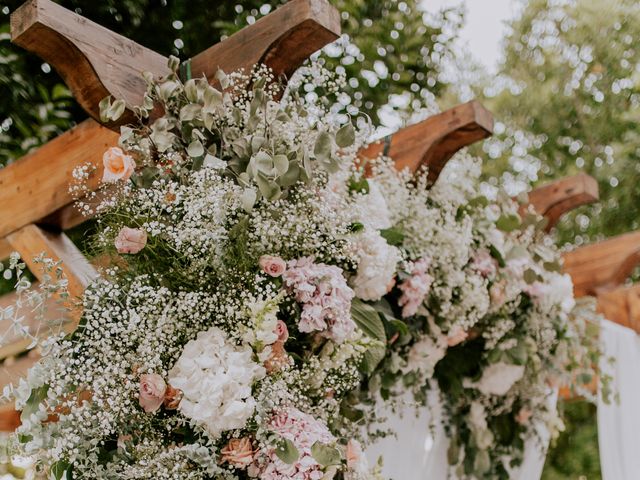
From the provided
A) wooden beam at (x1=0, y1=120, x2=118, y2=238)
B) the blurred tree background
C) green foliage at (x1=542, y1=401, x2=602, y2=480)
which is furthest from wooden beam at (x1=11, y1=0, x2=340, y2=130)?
green foliage at (x1=542, y1=401, x2=602, y2=480)

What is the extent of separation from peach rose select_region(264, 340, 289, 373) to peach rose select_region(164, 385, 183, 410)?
174 mm

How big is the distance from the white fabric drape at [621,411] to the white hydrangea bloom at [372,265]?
165cm

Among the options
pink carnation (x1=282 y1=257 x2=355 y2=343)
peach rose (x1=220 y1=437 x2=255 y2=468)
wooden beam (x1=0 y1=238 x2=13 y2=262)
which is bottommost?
peach rose (x1=220 y1=437 x2=255 y2=468)

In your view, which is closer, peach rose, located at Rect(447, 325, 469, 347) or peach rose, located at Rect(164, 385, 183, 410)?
peach rose, located at Rect(164, 385, 183, 410)

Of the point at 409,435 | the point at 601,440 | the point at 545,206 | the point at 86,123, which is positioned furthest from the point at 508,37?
the point at 86,123

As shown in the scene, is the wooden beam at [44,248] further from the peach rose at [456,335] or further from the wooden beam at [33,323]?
the peach rose at [456,335]

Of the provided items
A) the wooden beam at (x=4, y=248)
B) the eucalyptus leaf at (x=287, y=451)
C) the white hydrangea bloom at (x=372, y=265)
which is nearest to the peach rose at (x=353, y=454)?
the eucalyptus leaf at (x=287, y=451)

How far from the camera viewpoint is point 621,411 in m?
3.19

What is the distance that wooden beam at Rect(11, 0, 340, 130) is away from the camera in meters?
1.56

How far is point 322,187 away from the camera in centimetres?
174

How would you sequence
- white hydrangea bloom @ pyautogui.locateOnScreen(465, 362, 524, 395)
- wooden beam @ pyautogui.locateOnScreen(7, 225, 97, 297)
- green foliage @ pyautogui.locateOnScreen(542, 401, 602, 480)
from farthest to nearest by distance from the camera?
1. green foliage @ pyautogui.locateOnScreen(542, 401, 602, 480)
2. white hydrangea bloom @ pyautogui.locateOnScreen(465, 362, 524, 395)
3. wooden beam @ pyautogui.locateOnScreen(7, 225, 97, 297)

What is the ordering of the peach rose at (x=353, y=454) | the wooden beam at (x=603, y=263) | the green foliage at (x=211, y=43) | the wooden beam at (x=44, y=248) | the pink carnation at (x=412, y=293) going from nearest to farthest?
the peach rose at (x=353, y=454), the wooden beam at (x=44, y=248), the pink carnation at (x=412, y=293), the green foliage at (x=211, y=43), the wooden beam at (x=603, y=263)

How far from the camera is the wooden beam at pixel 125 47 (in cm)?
156

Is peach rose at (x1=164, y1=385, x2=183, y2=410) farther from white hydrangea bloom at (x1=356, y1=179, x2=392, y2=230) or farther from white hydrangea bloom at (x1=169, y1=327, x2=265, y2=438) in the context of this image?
white hydrangea bloom at (x1=356, y1=179, x2=392, y2=230)
